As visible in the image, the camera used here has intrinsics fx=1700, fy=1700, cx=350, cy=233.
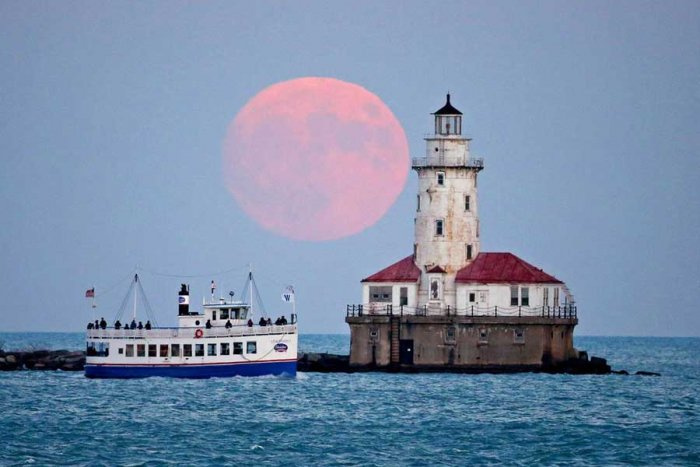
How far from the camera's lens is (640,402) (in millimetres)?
86312

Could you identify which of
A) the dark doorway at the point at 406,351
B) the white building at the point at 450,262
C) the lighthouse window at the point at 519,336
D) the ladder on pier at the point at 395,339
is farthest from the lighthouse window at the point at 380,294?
the lighthouse window at the point at 519,336

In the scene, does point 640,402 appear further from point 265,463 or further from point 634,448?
point 265,463

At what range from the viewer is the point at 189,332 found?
322 ft

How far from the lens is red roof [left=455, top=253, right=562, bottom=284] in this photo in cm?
10344

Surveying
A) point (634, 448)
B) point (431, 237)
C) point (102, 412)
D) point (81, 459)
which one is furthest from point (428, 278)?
point (81, 459)

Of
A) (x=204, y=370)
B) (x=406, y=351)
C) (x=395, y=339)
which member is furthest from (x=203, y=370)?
(x=406, y=351)

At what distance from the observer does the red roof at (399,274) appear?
106 metres

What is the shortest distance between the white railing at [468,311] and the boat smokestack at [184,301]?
10.2 meters

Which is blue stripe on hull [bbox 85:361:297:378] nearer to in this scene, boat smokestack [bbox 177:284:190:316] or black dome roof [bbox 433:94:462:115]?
boat smokestack [bbox 177:284:190:316]

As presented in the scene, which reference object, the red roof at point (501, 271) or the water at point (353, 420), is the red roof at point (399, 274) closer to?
the red roof at point (501, 271)

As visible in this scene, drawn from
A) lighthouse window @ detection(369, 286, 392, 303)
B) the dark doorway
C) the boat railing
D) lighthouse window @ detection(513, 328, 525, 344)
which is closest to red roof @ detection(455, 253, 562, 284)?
lighthouse window @ detection(513, 328, 525, 344)

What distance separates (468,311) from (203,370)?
16.8 m

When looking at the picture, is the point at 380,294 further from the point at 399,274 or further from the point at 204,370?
the point at 204,370

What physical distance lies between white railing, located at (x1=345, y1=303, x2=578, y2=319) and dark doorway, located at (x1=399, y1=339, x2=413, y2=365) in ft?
6.62
